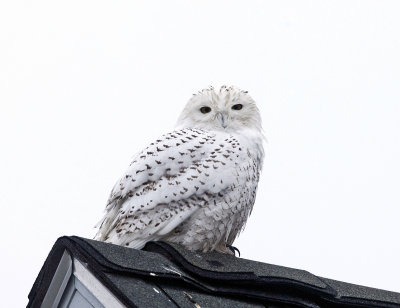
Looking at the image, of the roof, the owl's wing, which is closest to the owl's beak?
the owl's wing

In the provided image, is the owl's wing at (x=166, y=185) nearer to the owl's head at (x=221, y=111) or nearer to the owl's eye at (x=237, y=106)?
the owl's head at (x=221, y=111)

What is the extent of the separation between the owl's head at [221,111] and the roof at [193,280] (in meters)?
0.79

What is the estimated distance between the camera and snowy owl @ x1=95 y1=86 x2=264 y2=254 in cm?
329

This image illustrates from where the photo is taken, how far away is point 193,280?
2670mm

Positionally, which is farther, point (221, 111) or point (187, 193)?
point (221, 111)

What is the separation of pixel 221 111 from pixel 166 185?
1.97 feet

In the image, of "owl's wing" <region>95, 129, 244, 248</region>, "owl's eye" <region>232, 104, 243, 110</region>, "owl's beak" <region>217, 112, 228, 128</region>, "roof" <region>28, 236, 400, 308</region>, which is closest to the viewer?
"roof" <region>28, 236, 400, 308</region>

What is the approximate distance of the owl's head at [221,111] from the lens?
3.79 m

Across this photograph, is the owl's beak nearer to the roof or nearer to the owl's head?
the owl's head

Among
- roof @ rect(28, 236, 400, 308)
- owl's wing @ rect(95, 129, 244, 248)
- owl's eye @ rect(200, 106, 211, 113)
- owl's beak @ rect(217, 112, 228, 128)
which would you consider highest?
owl's eye @ rect(200, 106, 211, 113)

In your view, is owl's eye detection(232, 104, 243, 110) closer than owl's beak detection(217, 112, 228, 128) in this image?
No

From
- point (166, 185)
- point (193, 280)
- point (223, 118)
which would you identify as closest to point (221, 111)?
point (223, 118)

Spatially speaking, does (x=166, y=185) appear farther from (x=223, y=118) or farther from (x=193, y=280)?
(x=193, y=280)

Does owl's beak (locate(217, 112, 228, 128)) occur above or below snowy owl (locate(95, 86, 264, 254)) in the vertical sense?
above
